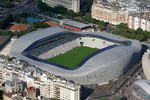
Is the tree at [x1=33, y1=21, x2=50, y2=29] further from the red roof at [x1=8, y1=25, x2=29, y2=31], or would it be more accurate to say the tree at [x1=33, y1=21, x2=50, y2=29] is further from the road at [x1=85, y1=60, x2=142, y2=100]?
the road at [x1=85, y1=60, x2=142, y2=100]

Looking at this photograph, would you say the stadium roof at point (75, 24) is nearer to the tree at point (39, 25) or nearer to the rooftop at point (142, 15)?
the tree at point (39, 25)

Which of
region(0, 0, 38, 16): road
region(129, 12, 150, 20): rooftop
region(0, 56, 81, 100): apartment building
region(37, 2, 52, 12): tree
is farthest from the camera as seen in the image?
region(0, 0, 38, 16): road

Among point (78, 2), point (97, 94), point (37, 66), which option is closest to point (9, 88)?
point (37, 66)

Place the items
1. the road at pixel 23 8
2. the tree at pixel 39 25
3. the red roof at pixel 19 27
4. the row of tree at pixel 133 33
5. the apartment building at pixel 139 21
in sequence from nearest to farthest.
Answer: the row of tree at pixel 133 33 → the apartment building at pixel 139 21 → the red roof at pixel 19 27 → the tree at pixel 39 25 → the road at pixel 23 8

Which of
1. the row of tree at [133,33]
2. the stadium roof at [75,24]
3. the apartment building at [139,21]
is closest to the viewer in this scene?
the row of tree at [133,33]

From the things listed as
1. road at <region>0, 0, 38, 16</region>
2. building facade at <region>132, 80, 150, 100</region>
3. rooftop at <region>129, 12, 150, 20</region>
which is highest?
rooftop at <region>129, 12, 150, 20</region>

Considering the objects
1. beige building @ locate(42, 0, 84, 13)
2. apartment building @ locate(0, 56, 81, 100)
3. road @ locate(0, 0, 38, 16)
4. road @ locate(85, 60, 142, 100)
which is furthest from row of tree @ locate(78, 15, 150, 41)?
apartment building @ locate(0, 56, 81, 100)

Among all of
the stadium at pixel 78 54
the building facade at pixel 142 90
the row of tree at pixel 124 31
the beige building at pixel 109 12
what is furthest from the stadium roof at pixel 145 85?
the beige building at pixel 109 12

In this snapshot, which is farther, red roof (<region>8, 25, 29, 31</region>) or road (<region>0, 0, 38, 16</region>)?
road (<region>0, 0, 38, 16</region>)
